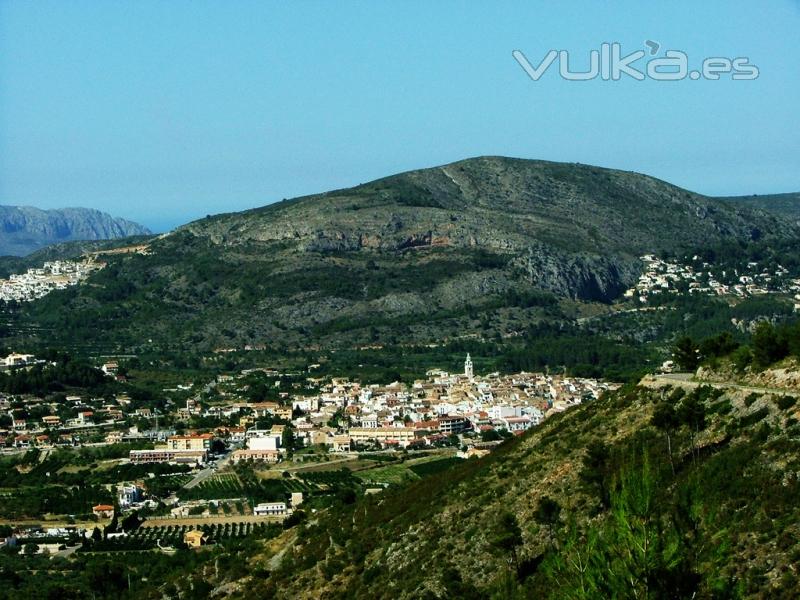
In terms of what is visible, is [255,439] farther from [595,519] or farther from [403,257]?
[403,257]

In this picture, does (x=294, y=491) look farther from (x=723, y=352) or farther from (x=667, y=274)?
(x=667, y=274)

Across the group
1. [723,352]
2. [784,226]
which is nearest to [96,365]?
[723,352]

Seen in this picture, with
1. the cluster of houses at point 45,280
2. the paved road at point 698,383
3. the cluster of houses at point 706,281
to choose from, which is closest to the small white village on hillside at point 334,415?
the paved road at point 698,383

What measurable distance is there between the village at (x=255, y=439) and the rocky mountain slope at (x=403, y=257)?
23393mm

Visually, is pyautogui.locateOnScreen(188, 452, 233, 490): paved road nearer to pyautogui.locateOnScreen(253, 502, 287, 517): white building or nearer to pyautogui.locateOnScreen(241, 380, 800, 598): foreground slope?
pyautogui.locateOnScreen(253, 502, 287, 517): white building

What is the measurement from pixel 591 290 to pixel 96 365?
1831 inches

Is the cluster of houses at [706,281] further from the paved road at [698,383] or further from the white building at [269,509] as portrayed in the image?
the paved road at [698,383]

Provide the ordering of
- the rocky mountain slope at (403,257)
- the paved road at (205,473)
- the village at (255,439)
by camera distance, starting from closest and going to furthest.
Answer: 1. the village at (255,439)
2. the paved road at (205,473)
3. the rocky mountain slope at (403,257)

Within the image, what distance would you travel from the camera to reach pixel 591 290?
12488 centimetres

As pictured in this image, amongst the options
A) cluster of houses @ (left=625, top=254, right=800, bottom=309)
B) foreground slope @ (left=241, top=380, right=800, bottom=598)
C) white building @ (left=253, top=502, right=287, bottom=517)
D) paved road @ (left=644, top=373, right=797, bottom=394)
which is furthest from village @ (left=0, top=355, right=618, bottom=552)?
cluster of houses @ (left=625, top=254, right=800, bottom=309)

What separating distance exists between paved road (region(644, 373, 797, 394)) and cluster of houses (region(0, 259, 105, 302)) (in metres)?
112

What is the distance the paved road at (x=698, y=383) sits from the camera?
24.9m

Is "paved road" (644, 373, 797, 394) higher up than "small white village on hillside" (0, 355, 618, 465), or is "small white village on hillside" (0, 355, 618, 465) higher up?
"paved road" (644, 373, 797, 394)

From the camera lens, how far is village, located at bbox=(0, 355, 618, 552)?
48.9m
